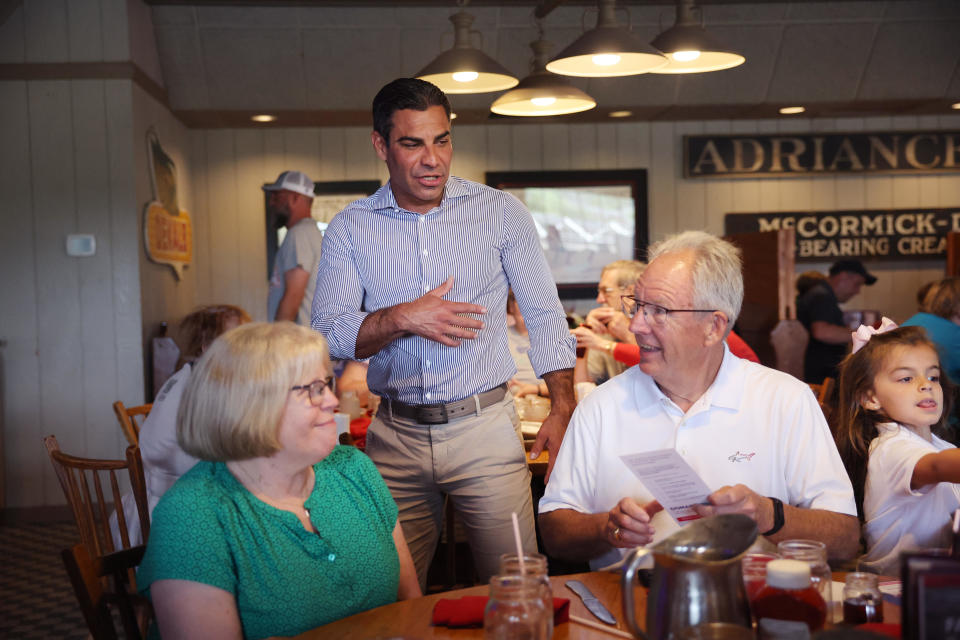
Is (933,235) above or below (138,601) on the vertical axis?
above

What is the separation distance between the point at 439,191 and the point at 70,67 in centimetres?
371

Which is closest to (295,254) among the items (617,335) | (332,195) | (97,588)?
(332,195)

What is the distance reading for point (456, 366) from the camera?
2.59 m

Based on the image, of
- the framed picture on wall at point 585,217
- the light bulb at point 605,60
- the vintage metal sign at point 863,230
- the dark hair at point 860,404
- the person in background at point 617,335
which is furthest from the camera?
the vintage metal sign at point 863,230

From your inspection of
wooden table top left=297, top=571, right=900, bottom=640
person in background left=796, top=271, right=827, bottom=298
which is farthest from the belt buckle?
person in background left=796, top=271, right=827, bottom=298

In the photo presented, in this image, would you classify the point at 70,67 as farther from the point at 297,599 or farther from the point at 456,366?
the point at 297,599

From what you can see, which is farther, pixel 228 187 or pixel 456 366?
pixel 228 187

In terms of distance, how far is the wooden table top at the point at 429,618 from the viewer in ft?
4.94

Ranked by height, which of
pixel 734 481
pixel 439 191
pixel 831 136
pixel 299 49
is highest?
pixel 299 49

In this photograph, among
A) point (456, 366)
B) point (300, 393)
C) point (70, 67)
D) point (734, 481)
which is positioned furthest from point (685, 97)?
point (300, 393)

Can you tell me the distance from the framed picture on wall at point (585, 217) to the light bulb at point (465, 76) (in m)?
3.08

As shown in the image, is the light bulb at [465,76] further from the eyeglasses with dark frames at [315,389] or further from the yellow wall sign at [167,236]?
the yellow wall sign at [167,236]

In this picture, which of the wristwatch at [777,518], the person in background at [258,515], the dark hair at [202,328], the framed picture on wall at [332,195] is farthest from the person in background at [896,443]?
the framed picture on wall at [332,195]

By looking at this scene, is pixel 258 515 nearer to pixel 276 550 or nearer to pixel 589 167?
pixel 276 550
